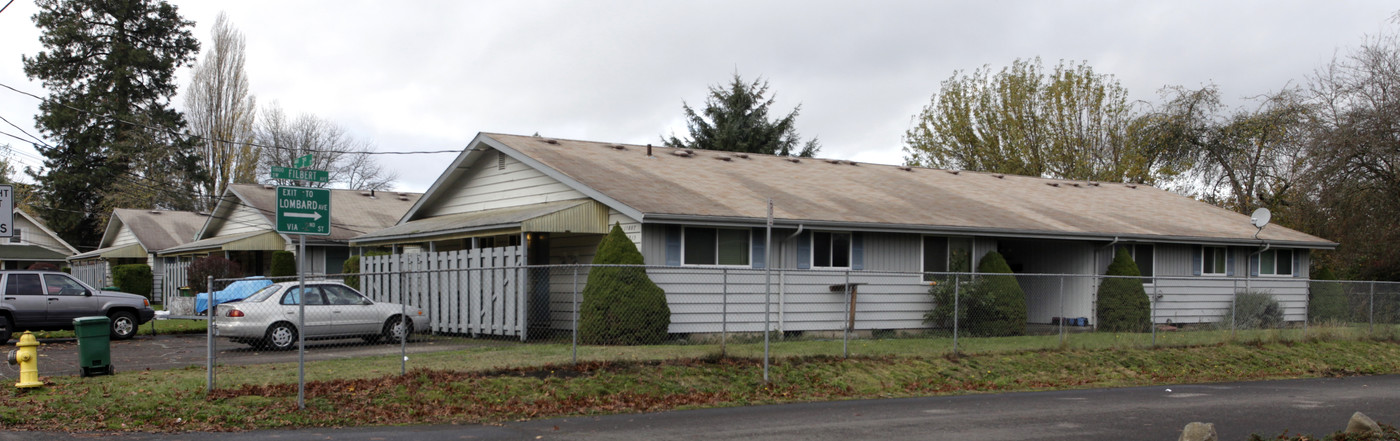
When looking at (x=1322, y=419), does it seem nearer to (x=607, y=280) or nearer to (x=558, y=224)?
(x=607, y=280)

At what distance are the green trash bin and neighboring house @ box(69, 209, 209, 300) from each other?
25.3 m

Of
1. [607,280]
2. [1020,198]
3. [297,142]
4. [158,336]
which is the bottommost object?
[158,336]

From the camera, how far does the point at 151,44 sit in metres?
53.2

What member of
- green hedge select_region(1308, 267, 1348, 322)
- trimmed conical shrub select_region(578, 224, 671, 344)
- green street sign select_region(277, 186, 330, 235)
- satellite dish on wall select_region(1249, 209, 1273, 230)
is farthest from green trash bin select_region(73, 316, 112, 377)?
satellite dish on wall select_region(1249, 209, 1273, 230)

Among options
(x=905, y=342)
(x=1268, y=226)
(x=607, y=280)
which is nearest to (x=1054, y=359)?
(x=905, y=342)

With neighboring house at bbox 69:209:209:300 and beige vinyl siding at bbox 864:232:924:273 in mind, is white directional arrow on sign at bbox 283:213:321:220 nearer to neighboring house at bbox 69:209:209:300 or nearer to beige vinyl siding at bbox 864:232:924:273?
beige vinyl siding at bbox 864:232:924:273

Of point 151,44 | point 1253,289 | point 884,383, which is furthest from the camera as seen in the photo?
point 151,44

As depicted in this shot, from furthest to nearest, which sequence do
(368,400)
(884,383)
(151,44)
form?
(151,44)
(884,383)
(368,400)

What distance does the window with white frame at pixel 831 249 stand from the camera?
20547mm

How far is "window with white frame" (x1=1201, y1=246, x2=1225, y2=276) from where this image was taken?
86.1 ft

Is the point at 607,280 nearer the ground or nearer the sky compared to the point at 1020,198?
nearer the ground

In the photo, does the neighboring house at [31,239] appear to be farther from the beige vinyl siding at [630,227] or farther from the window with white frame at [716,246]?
the window with white frame at [716,246]

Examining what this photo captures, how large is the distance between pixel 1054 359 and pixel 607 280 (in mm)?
7208

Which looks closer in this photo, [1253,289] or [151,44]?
[1253,289]
